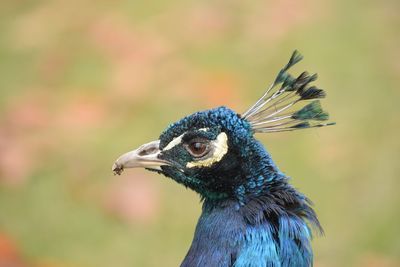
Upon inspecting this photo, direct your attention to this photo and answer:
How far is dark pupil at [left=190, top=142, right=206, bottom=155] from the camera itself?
1.96 metres

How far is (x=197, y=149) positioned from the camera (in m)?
1.96

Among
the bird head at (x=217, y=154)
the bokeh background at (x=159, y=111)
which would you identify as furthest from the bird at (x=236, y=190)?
the bokeh background at (x=159, y=111)

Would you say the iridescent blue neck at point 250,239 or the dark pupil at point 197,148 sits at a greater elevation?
the dark pupil at point 197,148

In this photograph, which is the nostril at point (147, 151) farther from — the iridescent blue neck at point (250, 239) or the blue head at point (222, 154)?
the iridescent blue neck at point (250, 239)

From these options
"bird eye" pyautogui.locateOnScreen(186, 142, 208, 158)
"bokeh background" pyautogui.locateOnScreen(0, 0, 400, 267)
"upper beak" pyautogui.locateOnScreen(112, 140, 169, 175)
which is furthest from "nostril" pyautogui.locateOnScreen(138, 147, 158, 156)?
"bokeh background" pyautogui.locateOnScreen(0, 0, 400, 267)

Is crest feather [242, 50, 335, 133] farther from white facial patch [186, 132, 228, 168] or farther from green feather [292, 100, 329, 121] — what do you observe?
white facial patch [186, 132, 228, 168]

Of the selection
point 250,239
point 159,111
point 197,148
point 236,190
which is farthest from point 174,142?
point 159,111

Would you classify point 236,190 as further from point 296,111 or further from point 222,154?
point 296,111

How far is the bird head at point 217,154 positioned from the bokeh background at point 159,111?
1624 millimetres

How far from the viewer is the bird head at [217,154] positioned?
194 centimetres

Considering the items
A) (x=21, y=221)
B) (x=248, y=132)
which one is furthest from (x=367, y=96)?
(x=248, y=132)

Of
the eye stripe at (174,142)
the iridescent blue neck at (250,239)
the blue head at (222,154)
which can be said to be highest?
the eye stripe at (174,142)

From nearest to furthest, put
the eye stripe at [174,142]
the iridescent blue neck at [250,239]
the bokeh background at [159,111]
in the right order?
1. the iridescent blue neck at [250,239]
2. the eye stripe at [174,142]
3. the bokeh background at [159,111]

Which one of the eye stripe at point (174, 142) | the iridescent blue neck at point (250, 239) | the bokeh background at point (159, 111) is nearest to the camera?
the iridescent blue neck at point (250, 239)
